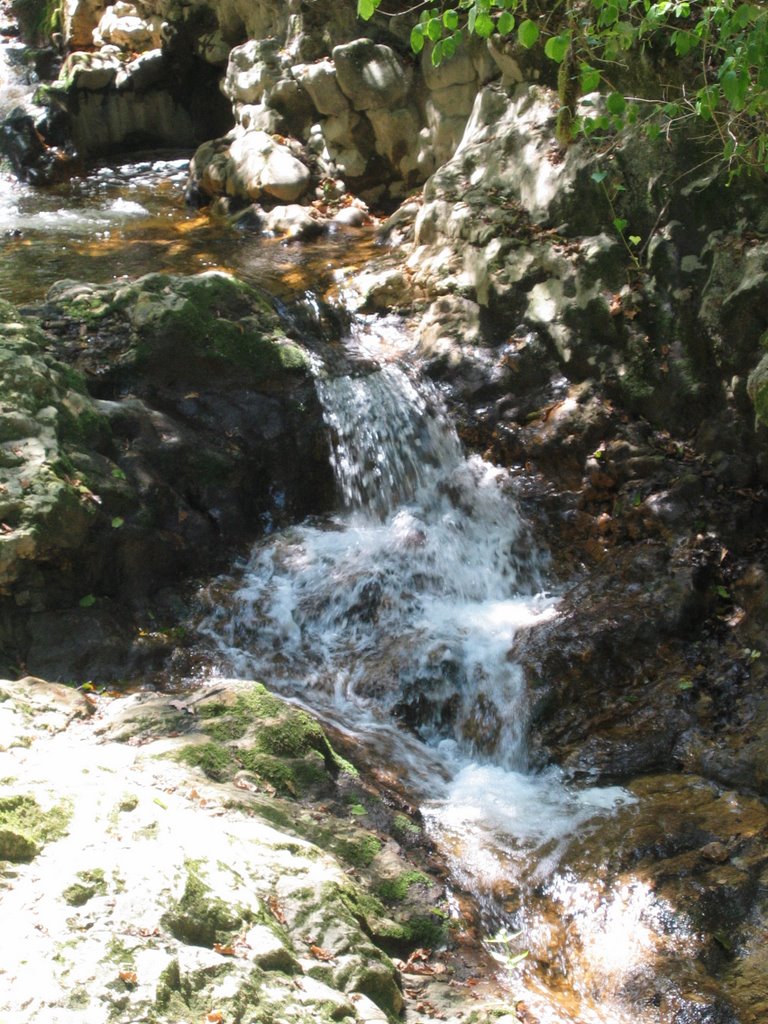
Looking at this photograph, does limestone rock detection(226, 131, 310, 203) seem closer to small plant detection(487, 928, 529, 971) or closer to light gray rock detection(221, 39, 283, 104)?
light gray rock detection(221, 39, 283, 104)

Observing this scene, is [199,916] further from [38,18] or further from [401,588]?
[38,18]

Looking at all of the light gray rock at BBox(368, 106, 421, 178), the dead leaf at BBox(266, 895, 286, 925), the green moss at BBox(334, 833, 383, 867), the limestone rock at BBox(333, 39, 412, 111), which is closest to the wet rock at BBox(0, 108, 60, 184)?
the limestone rock at BBox(333, 39, 412, 111)

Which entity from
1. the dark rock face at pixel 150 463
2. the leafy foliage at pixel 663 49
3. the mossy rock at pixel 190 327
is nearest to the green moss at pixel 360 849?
the dark rock face at pixel 150 463

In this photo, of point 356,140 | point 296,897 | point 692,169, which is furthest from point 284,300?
point 296,897

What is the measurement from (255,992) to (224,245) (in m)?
9.16

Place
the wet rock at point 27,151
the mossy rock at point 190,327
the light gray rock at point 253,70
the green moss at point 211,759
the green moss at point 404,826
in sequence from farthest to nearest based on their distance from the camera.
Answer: the wet rock at point 27,151 < the light gray rock at point 253,70 < the mossy rock at point 190,327 < the green moss at point 404,826 < the green moss at point 211,759

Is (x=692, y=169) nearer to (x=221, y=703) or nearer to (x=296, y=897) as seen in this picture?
(x=221, y=703)

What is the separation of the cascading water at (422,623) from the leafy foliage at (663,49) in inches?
105

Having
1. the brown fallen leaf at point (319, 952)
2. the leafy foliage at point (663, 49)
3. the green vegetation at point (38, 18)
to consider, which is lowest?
the brown fallen leaf at point (319, 952)

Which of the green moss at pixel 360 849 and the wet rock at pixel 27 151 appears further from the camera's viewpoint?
the wet rock at pixel 27 151

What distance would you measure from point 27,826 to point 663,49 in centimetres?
715

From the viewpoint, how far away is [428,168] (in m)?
11.2

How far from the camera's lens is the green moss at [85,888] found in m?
2.43

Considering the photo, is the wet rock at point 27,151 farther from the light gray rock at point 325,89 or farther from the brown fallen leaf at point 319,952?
the brown fallen leaf at point 319,952
